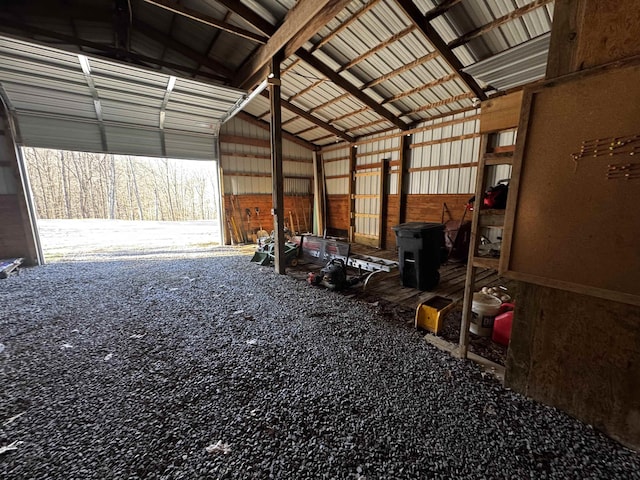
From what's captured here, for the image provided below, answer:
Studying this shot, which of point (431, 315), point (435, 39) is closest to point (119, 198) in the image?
point (435, 39)

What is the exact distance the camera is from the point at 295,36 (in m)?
Answer: 3.93

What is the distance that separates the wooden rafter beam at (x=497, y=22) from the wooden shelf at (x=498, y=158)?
285 cm

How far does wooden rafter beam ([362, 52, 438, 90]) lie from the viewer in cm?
418

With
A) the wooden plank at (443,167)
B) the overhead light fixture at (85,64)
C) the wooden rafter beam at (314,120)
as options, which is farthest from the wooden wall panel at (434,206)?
the overhead light fixture at (85,64)

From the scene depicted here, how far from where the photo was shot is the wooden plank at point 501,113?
1589 mm

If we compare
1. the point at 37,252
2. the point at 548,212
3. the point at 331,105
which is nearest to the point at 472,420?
the point at 548,212

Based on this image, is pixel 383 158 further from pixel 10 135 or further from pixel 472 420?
pixel 10 135

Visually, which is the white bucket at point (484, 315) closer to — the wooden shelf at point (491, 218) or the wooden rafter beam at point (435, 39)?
the wooden shelf at point (491, 218)

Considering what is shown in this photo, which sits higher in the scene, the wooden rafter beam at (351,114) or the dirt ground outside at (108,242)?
the wooden rafter beam at (351,114)

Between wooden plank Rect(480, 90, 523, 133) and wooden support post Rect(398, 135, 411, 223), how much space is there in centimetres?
552

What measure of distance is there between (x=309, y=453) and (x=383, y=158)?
296 inches

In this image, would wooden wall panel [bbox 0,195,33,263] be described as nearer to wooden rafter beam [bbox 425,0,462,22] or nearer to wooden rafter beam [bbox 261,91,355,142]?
wooden rafter beam [bbox 261,91,355,142]

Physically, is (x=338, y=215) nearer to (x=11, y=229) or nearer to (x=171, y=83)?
(x=171, y=83)

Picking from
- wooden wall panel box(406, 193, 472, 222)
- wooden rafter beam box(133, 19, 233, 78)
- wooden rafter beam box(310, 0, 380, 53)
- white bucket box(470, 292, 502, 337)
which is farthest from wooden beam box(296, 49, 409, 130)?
white bucket box(470, 292, 502, 337)
